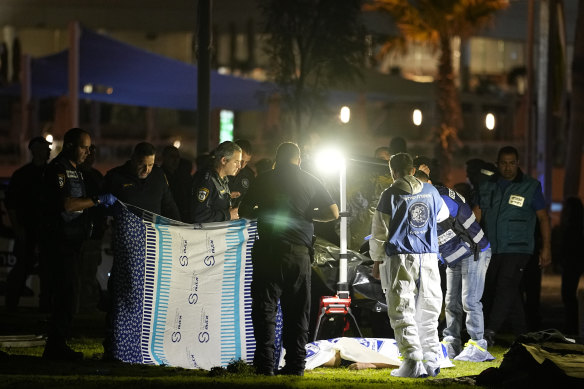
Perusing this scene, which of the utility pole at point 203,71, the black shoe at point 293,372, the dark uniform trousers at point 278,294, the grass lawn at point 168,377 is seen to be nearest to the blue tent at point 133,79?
the utility pole at point 203,71

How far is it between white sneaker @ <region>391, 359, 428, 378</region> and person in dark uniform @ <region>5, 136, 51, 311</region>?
539 cm

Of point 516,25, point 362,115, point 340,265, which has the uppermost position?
point 516,25

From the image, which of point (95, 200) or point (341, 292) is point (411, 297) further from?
point (95, 200)

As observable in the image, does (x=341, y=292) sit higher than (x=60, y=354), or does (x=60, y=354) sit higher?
(x=341, y=292)

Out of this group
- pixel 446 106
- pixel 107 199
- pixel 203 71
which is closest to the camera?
pixel 107 199

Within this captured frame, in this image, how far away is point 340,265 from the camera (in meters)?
10.6

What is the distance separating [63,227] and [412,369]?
10.8 ft

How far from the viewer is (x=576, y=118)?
85.3ft

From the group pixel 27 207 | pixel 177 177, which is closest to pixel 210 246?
pixel 177 177

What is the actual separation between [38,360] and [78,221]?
1.30 meters

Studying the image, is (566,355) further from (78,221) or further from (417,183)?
(78,221)

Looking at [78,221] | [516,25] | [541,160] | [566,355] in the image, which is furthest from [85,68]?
[516,25]

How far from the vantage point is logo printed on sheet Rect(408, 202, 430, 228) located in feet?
32.2

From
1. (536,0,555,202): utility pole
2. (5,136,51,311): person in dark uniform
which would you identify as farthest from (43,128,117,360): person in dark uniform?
(536,0,555,202): utility pole
